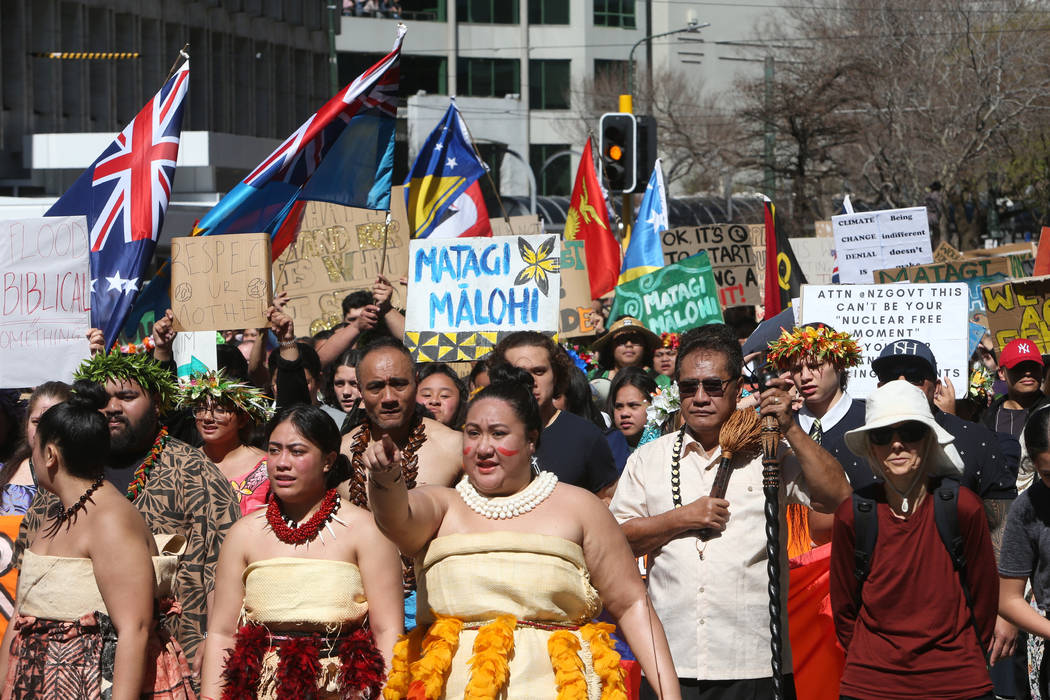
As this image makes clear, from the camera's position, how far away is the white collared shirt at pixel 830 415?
269 inches

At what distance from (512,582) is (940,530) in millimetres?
1544

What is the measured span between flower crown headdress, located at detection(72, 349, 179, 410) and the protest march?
0.04 feet

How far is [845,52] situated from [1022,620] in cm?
3831

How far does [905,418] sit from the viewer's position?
5.26 metres

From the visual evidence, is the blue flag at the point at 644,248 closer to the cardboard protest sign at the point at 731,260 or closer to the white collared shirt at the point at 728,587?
the cardboard protest sign at the point at 731,260

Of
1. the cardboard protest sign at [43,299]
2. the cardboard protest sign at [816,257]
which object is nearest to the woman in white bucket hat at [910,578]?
the cardboard protest sign at [43,299]

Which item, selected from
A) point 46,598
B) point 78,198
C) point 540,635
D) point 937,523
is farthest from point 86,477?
point 78,198

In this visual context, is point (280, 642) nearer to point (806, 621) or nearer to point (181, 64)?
point (806, 621)

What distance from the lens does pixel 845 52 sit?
42312 mm

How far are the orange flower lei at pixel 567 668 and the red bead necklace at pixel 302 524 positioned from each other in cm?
105

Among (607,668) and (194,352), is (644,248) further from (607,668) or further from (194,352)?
(607,668)

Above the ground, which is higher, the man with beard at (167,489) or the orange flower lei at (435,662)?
the man with beard at (167,489)

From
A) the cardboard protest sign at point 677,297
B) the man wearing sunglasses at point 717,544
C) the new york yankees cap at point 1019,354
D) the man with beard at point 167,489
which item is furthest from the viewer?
the cardboard protest sign at point 677,297

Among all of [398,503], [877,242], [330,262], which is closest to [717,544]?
[398,503]
